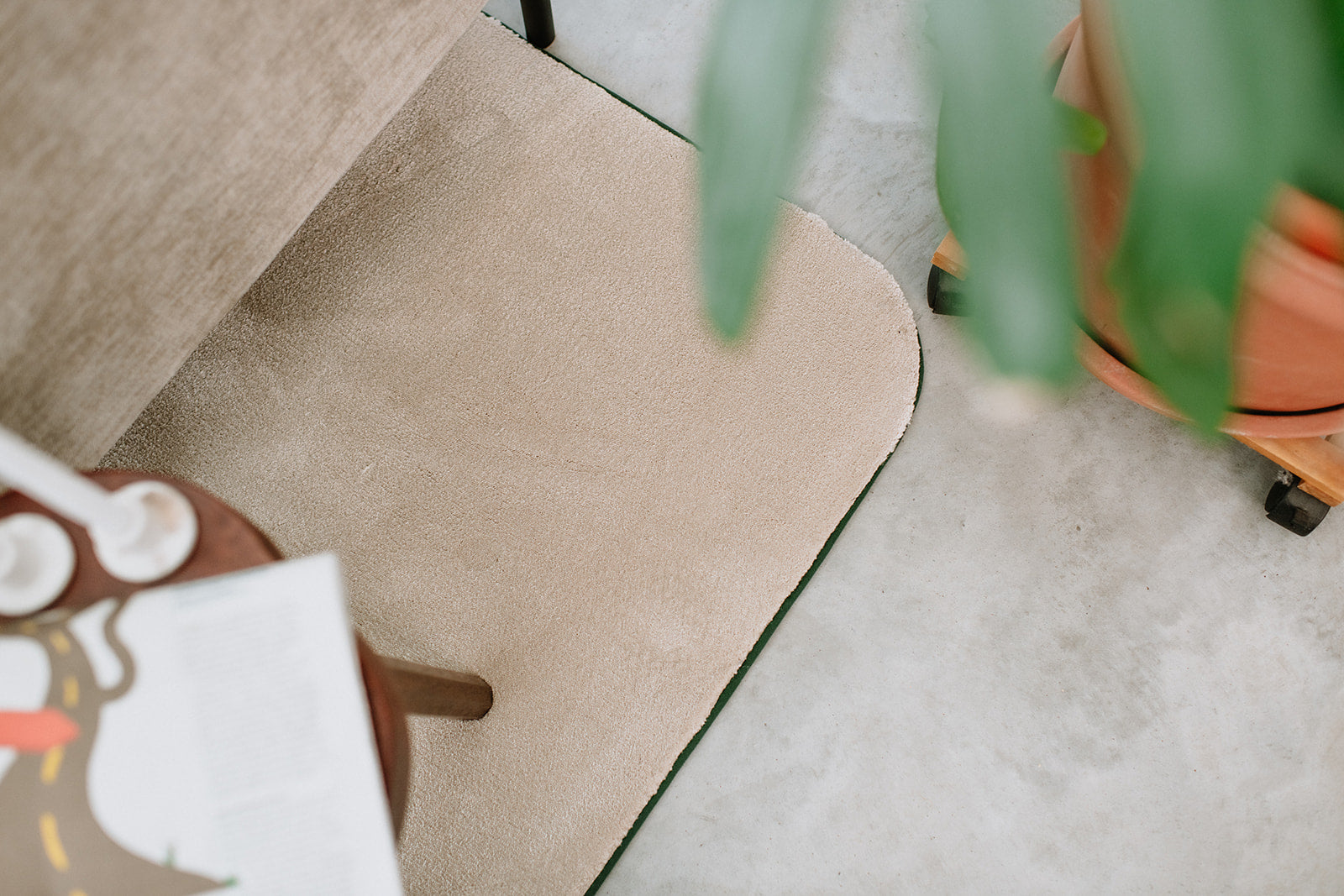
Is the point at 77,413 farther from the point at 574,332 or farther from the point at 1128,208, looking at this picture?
the point at 1128,208

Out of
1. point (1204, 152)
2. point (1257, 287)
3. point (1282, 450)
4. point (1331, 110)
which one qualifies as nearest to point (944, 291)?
point (1282, 450)

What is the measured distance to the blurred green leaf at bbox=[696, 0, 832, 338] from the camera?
23 centimetres

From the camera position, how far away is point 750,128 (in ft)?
0.76

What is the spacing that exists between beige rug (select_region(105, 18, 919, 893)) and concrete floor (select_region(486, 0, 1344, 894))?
0.28ft

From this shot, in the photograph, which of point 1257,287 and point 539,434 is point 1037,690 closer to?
point 1257,287

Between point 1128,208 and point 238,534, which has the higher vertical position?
point 1128,208

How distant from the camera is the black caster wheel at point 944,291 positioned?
3.88ft

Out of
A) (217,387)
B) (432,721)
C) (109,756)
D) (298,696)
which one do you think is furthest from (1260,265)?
(217,387)

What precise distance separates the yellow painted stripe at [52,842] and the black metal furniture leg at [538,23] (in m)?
1.22

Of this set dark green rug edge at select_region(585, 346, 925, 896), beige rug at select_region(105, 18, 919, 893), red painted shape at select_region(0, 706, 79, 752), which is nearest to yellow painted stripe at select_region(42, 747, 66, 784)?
red painted shape at select_region(0, 706, 79, 752)

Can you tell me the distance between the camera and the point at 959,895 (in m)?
1.09

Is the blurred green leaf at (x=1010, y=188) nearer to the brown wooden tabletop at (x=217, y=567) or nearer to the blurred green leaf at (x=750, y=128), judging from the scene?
the blurred green leaf at (x=750, y=128)

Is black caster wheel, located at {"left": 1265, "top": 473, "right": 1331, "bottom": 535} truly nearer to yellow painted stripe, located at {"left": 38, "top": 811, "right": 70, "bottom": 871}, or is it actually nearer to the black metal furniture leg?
the black metal furniture leg

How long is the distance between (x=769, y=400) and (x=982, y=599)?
0.41 m
